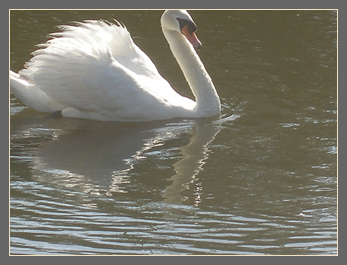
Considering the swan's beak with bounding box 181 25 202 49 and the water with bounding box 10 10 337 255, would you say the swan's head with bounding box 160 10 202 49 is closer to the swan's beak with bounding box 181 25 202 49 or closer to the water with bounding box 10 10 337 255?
the swan's beak with bounding box 181 25 202 49

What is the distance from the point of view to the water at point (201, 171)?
271 inches

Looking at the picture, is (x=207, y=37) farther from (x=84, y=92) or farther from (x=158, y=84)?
(x=84, y=92)

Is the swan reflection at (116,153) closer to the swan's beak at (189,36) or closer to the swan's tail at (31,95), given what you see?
the swan's tail at (31,95)

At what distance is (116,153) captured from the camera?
9.24 meters

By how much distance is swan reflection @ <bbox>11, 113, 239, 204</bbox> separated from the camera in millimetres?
8211

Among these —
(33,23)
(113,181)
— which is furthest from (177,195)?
(33,23)

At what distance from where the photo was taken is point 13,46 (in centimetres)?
1354

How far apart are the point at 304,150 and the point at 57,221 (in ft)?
12.7

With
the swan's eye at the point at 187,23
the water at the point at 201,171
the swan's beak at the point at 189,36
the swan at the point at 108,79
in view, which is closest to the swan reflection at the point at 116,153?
the water at the point at 201,171

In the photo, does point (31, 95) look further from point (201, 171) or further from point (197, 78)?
point (201, 171)

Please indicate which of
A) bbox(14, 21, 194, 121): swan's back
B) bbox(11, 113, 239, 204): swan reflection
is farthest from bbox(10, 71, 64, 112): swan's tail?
bbox(11, 113, 239, 204): swan reflection

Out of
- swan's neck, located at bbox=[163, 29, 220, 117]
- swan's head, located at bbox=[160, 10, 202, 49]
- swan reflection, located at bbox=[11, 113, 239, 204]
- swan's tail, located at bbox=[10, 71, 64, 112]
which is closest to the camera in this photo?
swan reflection, located at bbox=[11, 113, 239, 204]

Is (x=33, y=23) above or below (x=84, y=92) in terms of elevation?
above

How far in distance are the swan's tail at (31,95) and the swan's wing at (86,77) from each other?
0.62 ft
